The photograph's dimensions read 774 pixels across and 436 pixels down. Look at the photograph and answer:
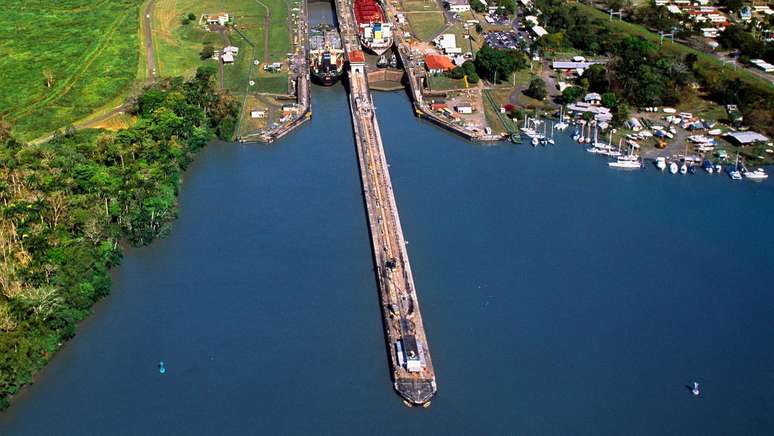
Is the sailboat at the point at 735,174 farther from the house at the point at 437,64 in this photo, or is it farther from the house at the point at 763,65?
the house at the point at 437,64

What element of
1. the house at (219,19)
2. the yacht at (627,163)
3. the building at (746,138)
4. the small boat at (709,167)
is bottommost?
the small boat at (709,167)

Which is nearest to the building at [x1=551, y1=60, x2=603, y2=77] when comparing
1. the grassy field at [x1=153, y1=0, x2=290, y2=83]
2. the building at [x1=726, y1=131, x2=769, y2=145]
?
the building at [x1=726, y1=131, x2=769, y2=145]

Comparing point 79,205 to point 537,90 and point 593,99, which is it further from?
point 593,99

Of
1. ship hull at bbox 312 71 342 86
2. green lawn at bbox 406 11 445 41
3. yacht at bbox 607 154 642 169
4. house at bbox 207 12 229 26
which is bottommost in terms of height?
yacht at bbox 607 154 642 169

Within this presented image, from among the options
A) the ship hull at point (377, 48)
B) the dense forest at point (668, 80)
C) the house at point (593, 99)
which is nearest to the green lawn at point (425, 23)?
the ship hull at point (377, 48)

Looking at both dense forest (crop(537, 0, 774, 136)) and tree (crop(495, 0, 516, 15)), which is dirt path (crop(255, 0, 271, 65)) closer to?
tree (crop(495, 0, 516, 15))

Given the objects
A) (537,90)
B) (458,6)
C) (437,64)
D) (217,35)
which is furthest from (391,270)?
(458,6)

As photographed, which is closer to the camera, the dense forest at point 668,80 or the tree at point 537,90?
the dense forest at point 668,80

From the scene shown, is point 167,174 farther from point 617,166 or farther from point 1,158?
point 617,166
